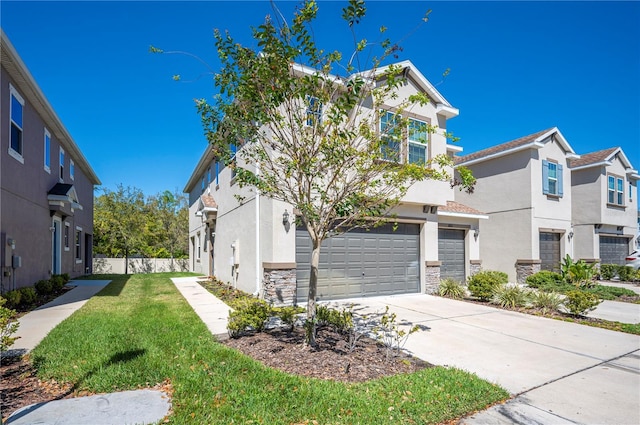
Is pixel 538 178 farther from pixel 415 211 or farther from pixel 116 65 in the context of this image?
pixel 116 65

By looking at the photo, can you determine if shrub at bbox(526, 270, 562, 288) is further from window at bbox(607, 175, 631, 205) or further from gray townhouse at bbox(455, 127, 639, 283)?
window at bbox(607, 175, 631, 205)

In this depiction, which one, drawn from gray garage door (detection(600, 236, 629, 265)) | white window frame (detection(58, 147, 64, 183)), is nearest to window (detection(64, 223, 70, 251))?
white window frame (detection(58, 147, 64, 183))

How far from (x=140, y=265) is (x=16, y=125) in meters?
18.1

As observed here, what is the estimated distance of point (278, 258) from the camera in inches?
397

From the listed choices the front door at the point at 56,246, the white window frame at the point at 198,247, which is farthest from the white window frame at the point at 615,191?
the front door at the point at 56,246

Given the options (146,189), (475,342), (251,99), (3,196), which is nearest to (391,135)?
(251,99)

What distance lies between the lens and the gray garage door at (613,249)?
21.0 m

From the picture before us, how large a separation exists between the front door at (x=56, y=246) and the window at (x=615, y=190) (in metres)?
28.1

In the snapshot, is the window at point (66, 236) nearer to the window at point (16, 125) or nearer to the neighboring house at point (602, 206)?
the window at point (16, 125)

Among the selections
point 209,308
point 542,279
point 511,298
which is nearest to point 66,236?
point 209,308

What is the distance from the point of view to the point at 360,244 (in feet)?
38.6

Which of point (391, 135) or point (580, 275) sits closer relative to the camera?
point (391, 135)

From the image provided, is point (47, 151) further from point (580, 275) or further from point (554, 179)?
point (554, 179)

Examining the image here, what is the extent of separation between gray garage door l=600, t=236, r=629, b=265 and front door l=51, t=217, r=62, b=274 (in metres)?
27.9
